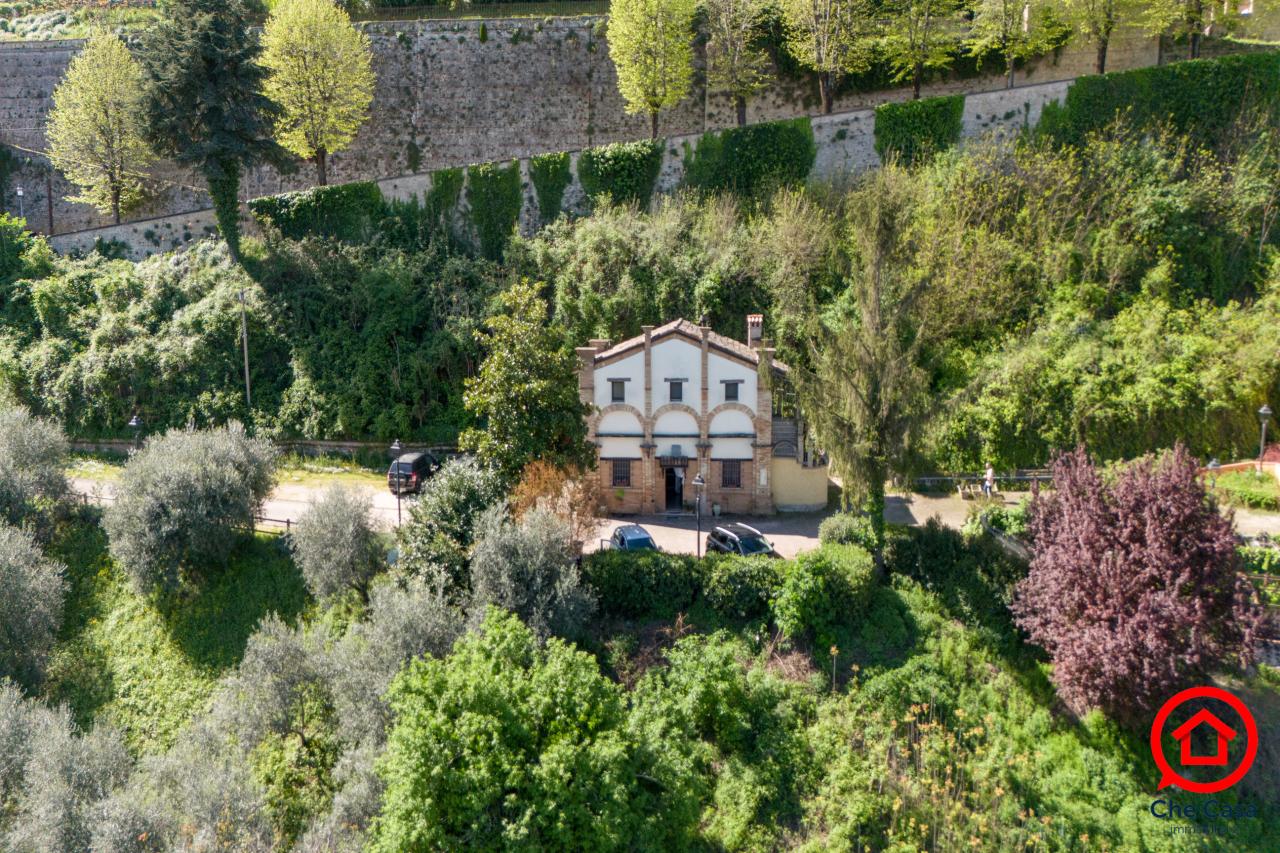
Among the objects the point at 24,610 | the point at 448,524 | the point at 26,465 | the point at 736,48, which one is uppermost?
the point at 736,48

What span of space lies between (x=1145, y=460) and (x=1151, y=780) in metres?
5.63

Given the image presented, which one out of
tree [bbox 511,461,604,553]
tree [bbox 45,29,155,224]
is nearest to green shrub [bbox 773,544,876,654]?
tree [bbox 511,461,604,553]

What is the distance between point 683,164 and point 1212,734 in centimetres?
2313

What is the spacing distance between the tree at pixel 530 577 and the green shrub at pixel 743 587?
8.87ft

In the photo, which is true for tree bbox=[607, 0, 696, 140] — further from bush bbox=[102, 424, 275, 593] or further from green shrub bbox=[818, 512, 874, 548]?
bush bbox=[102, 424, 275, 593]

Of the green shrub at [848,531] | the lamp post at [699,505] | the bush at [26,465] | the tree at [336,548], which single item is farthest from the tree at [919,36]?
the bush at [26,465]

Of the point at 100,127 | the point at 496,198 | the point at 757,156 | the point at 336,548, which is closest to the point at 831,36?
the point at 757,156

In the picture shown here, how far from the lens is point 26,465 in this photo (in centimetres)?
2472

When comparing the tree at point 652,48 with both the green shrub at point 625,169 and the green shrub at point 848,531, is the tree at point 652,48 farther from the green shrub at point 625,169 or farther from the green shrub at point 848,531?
the green shrub at point 848,531

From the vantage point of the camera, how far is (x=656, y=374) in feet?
79.5

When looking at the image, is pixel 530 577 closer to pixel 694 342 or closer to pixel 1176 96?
pixel 694 342

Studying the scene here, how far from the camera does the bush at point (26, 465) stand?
23828 mm

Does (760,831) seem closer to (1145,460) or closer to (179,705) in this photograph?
(1145,460)

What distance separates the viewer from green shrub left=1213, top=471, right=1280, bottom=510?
21.0 meters
